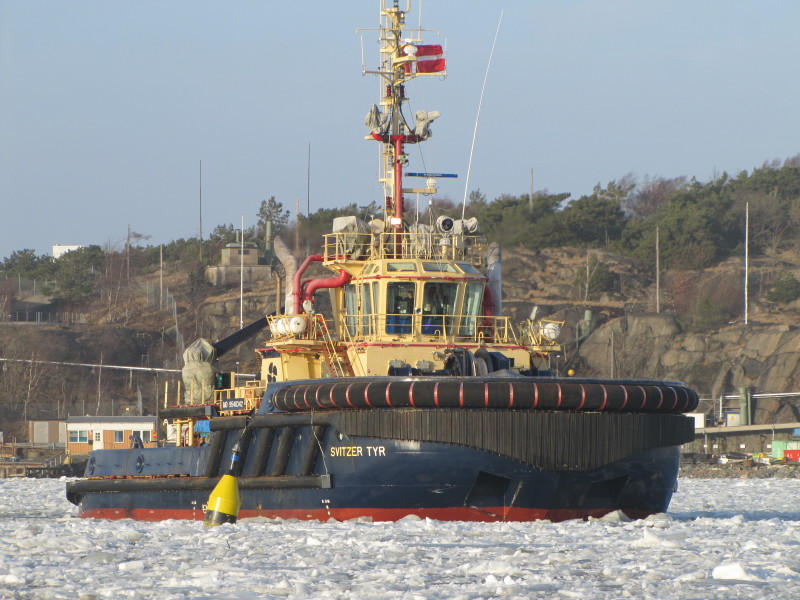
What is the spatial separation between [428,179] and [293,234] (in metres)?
15.6

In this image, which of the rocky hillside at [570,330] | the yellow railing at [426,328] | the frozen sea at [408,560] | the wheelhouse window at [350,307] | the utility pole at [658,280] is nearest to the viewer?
the frozen sea at [408,560]

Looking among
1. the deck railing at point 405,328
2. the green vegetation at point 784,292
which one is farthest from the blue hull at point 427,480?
the green vegetation at point 784,292

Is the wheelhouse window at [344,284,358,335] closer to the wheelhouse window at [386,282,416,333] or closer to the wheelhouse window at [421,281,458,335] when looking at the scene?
the wheelhouse window at [386,282,416,333]

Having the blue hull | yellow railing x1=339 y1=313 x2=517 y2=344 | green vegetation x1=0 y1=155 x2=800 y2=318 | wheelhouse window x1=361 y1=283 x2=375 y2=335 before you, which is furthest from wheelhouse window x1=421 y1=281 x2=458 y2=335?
green vegetation x1=0 y1=155 x2=800 y2=318

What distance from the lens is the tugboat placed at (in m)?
18.0

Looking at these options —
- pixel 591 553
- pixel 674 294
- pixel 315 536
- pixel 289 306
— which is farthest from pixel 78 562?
pixel 674 294

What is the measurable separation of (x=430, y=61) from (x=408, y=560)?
1245cm

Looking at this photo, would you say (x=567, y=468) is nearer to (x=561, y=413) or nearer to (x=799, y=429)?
(x=561, y=413)

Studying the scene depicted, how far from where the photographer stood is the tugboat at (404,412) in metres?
18.0

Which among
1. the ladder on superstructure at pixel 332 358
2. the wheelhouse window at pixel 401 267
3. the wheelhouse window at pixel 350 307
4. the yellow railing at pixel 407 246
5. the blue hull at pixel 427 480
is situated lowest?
the blue hull at pixel 427 480

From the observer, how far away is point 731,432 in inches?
2372

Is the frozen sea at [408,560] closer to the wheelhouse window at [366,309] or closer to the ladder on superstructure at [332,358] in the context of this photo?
the ladder on superstructure at [332,358]

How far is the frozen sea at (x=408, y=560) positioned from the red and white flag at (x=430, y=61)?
29.1ft

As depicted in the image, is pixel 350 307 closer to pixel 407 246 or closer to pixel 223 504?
pixel 407 246
